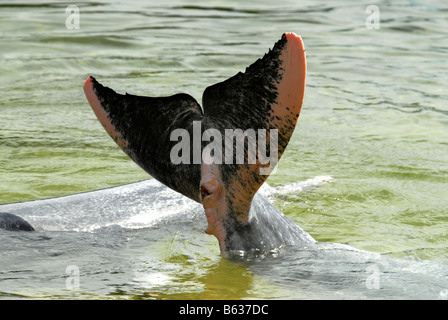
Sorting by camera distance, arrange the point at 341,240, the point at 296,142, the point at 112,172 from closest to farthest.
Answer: the point at 341,240
the point at 112,172
the point at 296,142

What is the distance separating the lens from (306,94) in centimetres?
799

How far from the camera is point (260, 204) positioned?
11.0 feet

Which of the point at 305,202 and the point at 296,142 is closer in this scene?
the point at 305,202

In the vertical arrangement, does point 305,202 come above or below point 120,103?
below

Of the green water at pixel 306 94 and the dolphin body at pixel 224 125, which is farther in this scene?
the green water at pixel 306 94

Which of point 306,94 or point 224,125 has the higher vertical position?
point 224,125

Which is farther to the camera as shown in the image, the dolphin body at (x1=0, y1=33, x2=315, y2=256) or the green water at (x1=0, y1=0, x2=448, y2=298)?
the green water at (x1=0, y1=0, x2=448, y2=298)

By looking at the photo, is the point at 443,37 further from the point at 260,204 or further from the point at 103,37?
the point at 260,204

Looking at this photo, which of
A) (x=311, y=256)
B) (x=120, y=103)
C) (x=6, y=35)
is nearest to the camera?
(x=120, y=103)

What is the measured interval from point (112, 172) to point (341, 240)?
6.50 feet

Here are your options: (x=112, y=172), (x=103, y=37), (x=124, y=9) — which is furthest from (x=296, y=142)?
(x=124, y=9)

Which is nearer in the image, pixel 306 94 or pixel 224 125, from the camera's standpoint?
pixel 224 125

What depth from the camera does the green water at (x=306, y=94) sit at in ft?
15.3

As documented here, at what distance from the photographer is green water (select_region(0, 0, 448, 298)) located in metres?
4.67
